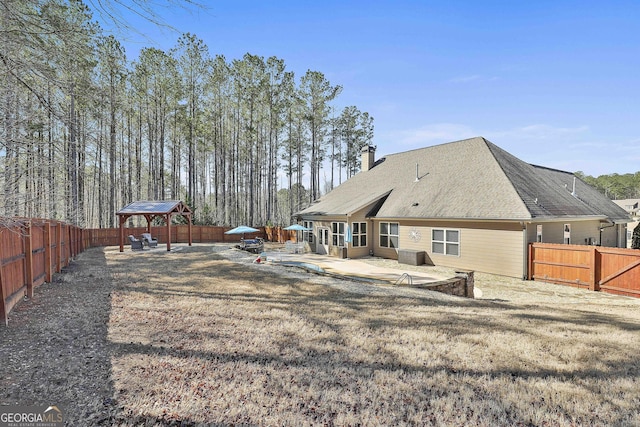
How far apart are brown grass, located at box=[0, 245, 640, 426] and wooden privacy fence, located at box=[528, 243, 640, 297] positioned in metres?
3.80

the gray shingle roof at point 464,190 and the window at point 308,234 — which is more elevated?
the gray shingle roof at point 464,190

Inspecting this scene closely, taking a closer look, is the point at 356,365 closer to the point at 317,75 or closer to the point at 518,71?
the point at 518,71

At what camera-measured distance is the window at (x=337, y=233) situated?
18.9m

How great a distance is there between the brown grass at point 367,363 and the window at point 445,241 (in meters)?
7.60

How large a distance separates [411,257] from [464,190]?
4.74 metres

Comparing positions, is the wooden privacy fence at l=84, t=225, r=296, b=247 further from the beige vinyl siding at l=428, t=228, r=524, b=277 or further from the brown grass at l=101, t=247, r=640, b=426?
the brown grass at l=101, t=247, r=640, b=426

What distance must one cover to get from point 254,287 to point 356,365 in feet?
18.5

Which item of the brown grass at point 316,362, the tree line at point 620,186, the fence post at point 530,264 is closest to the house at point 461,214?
the fence post at point 530,264

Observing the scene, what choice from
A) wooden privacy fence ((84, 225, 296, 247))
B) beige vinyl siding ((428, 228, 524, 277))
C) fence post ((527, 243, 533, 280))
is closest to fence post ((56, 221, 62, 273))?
wooden privacy fence ((84, 225, 296, 247))

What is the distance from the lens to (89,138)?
159 inches

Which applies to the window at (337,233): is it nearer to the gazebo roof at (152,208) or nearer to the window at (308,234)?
the window at (308,234)

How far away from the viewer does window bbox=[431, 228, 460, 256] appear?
15016 millimetres

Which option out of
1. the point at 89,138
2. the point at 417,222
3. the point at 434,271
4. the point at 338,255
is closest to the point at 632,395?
the point at 89,138

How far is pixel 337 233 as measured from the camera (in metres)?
19.2
